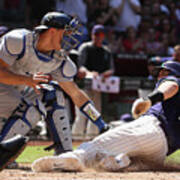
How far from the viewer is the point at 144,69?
32.7 ft

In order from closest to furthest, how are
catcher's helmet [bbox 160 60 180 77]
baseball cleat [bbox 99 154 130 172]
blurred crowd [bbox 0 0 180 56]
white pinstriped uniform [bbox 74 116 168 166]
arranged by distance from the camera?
1. baseball cleat [bbox 99 154 130 172]
2. white pinstriped uniform [bbox 74 116 168 166]
3. catcher's helmet [bbox 160 60 180 77]
4. blurred crowd [bbox 0 0 180 56]

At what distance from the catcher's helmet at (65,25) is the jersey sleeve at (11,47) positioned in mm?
268

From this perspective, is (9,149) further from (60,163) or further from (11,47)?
(11,47)

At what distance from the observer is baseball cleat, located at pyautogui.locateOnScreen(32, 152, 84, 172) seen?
350 centimetres

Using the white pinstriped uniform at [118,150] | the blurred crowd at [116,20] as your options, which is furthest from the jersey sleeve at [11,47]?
the blurred crowd at [116,20]

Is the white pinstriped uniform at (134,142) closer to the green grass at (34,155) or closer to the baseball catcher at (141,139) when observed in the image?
the baseball catcher at (141,139)

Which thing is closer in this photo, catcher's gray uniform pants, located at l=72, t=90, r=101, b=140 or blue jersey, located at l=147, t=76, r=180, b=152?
blue jersey, located at l=147, t=76, r=180, b=152

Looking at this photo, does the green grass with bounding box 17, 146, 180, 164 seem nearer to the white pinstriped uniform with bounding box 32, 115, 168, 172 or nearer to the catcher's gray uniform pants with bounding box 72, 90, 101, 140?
the white pinstriped uniform with bounding box 32, 115, 168, 172

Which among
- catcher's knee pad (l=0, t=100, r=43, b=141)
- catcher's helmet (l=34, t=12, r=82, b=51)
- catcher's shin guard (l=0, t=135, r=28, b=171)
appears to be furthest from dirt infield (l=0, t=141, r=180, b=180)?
catcher's helmet (l=34, t=12, r=82, b=51)

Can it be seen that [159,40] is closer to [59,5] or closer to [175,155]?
[59,5]

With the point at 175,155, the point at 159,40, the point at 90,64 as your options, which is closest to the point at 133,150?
the point at 175,155

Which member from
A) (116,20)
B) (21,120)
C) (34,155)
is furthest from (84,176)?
(116,20)

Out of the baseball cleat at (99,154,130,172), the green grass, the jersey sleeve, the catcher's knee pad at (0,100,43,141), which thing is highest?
the jersey sleeve

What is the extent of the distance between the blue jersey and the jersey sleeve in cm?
132
